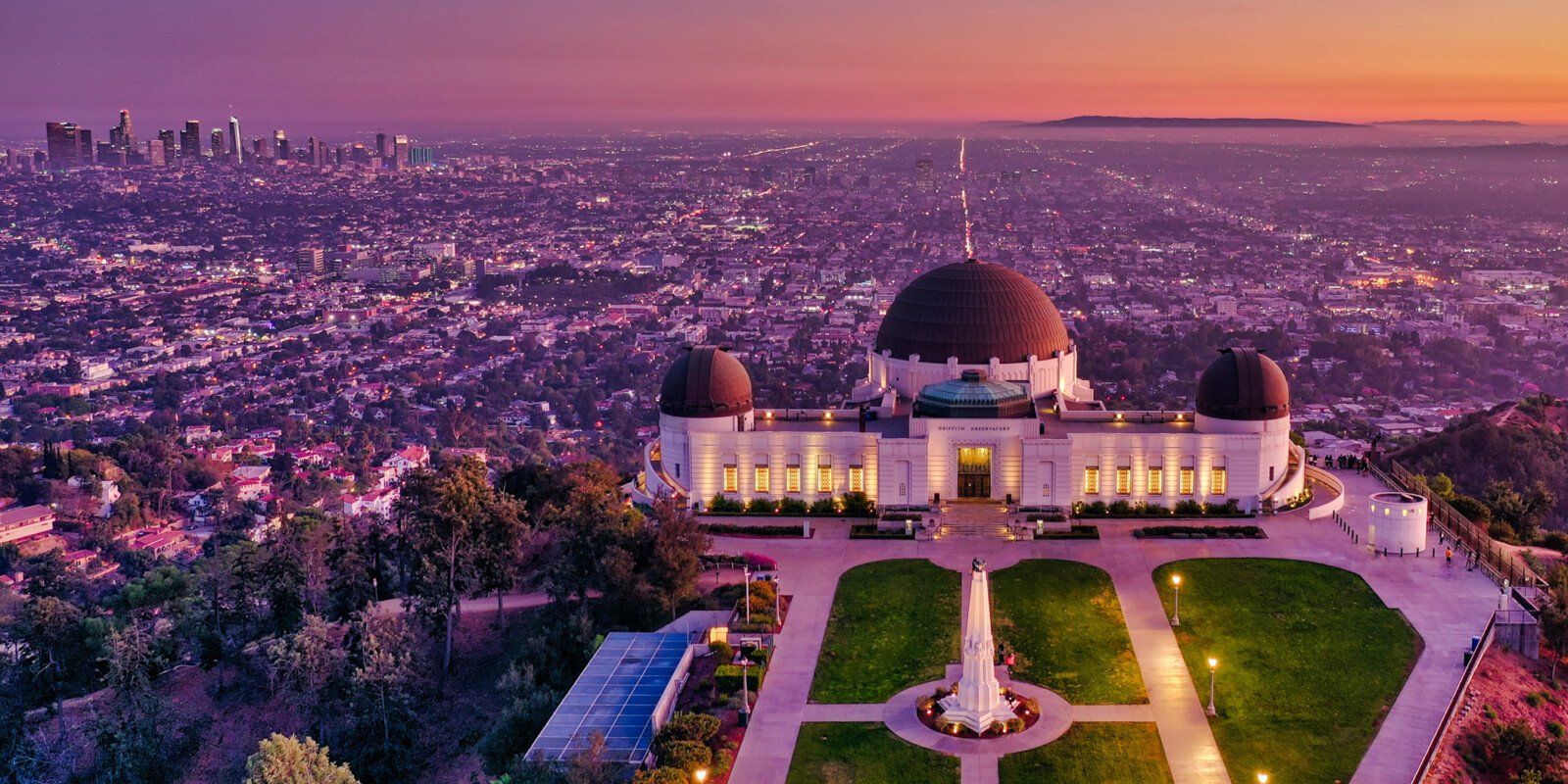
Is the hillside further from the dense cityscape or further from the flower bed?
the flower bed

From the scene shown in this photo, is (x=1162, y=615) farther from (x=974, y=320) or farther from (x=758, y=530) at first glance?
(x=974, y=320)

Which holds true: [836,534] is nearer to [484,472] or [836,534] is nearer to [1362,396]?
[484,472]

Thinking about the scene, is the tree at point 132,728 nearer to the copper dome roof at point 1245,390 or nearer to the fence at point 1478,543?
the copper dome roof at point 1245,390

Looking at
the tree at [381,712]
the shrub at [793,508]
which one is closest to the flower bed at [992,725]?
the tree at [381,712]

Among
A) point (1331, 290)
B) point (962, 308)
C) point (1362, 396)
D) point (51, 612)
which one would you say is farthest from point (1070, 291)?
point (51, 612)

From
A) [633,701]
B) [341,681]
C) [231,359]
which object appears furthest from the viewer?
[231,359]

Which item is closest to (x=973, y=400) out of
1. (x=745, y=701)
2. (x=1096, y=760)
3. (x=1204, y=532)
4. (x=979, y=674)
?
(x=1204, y=532)
